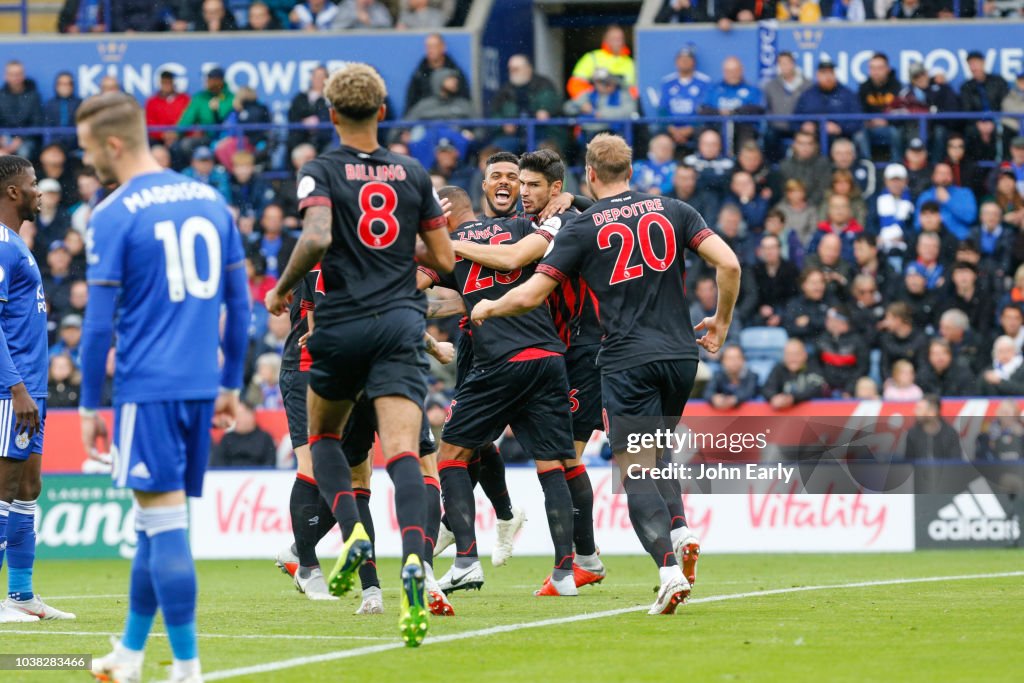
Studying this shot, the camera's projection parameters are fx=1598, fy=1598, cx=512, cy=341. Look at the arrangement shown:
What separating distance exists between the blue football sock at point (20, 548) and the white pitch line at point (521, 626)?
289 cm

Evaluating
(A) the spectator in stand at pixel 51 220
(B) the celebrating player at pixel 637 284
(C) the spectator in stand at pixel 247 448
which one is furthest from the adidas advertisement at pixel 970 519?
(A) the spectator in stand at pixel 51 220

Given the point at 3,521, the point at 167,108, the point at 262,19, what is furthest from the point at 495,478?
the point at 262,19

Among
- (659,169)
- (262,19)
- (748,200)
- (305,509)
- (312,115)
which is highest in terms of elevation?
(262,19)

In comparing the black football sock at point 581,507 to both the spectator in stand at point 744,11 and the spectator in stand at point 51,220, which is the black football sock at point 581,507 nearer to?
the spectator in stand at point 744,11

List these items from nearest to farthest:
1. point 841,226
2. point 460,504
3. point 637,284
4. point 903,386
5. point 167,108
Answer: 1. point 637,284
2. point 460,504
3. point 903,386
4. point 841,226
5. point 167,108

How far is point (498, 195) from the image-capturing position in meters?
10.1

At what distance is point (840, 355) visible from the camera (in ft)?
58.7

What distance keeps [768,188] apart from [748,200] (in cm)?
39

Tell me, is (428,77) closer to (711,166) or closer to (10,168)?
(711,166)

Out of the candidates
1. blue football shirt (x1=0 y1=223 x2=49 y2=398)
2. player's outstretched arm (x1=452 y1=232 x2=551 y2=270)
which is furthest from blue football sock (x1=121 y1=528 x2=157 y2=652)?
player's outstretched arm (x1=452 y1=232 x2=551 y2=270)

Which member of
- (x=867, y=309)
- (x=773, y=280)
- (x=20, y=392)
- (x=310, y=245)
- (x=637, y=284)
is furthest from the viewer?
(x=773, y=280)

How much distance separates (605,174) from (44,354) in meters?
3.42

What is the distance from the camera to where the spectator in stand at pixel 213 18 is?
75.3 ft

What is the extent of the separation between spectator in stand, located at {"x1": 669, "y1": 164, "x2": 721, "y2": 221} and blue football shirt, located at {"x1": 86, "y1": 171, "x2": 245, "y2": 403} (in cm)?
1347
